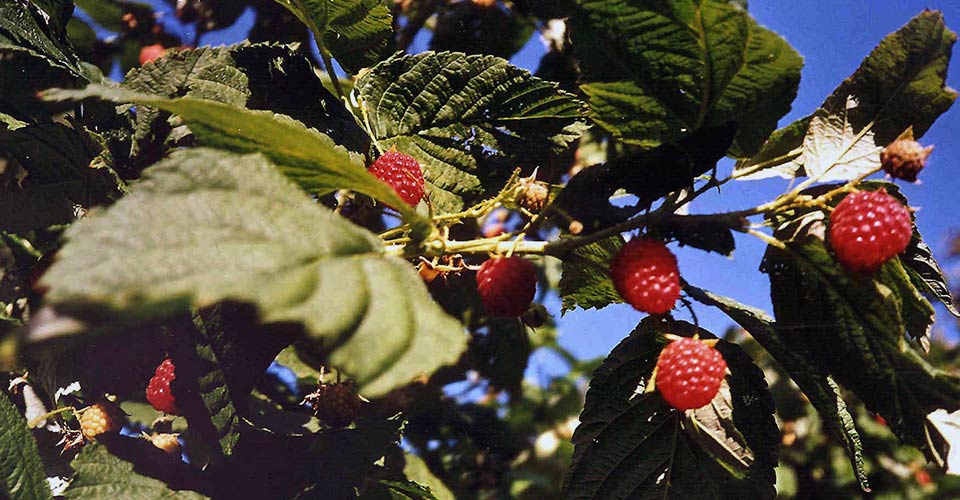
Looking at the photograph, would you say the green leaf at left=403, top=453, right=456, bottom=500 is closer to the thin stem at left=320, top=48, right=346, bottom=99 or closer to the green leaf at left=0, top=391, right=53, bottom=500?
the green leaf at left=0, top=391, right=53, bottom=500

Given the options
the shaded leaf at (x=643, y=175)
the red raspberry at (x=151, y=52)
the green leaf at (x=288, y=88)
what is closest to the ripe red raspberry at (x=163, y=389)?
the green leaf at (x=288, y=88)

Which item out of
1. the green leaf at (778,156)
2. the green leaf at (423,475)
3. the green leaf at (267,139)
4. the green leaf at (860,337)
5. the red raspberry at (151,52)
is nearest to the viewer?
the green leaf at (267,139)

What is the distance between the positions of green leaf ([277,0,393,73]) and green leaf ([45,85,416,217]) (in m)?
0.39

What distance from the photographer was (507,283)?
89 cm

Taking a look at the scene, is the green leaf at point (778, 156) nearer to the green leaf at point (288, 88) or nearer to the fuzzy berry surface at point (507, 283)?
the fuzzy berry surface at point (507, 283)

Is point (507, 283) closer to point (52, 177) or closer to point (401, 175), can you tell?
point (401, 175)

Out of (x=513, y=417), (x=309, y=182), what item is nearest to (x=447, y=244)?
(x=309, y=182)

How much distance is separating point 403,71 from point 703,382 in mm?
594

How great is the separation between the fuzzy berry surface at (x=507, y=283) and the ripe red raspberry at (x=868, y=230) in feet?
1.12

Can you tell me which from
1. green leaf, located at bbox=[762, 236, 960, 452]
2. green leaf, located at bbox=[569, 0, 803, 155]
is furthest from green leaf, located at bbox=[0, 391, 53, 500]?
green leaf, located at bbox=[762, 236, 960, 452]

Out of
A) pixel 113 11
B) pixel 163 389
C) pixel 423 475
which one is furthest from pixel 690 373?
pixel 113 11

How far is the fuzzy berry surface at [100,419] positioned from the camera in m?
1.26

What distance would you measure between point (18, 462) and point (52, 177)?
432 millimetres

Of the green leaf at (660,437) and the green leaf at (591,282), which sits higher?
the green leaf at (591,282)
